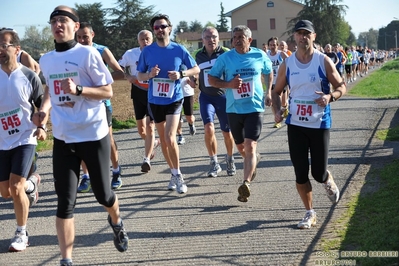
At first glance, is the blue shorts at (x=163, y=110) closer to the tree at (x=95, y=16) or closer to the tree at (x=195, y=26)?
the tree at (x=95, y=16)

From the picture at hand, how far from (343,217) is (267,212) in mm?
837

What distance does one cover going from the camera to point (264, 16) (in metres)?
105

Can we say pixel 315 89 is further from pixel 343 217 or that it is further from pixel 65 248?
pixel 65 248

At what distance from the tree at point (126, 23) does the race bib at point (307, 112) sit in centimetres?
7274

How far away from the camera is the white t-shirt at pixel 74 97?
4910 mm

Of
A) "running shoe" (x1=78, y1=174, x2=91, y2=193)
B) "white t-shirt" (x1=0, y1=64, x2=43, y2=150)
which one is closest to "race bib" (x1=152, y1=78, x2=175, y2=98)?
"running shoe" (x1=78, y1=174, x2=91, y2=193)

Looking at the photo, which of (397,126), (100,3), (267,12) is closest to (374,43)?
(267,12)

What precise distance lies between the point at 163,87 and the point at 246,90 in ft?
3.61

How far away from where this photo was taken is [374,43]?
19650 cm

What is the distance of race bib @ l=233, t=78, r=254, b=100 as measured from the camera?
7.53m

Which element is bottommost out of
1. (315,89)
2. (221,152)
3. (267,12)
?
(221,152)

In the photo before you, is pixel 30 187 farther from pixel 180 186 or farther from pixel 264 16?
pixel 264 16

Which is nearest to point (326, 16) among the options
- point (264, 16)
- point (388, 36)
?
point (264, 16)

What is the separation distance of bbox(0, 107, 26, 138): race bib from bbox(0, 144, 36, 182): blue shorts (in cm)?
19
